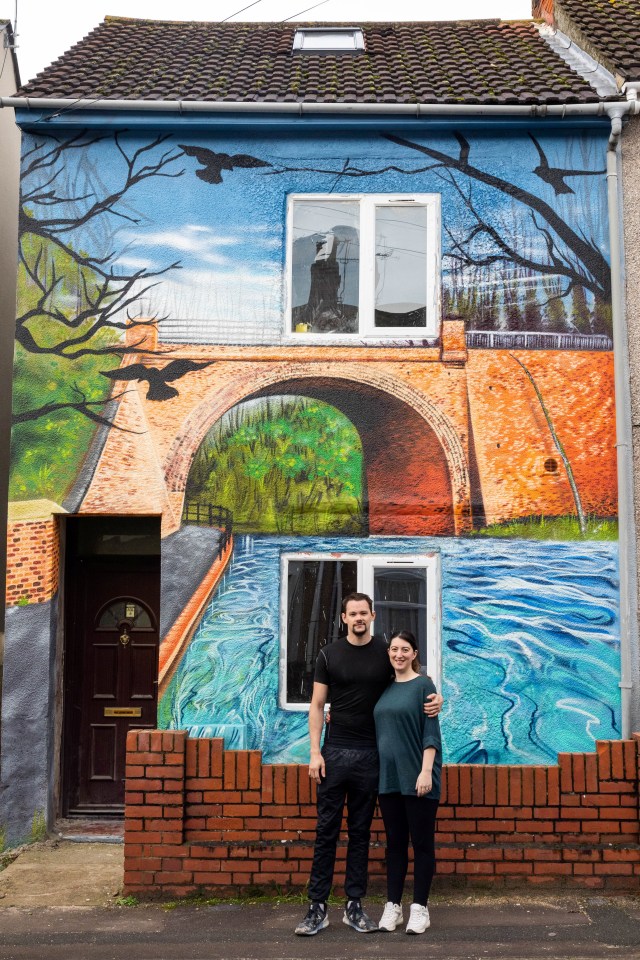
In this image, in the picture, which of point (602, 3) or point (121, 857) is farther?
point (602, 3)

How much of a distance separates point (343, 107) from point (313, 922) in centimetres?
631

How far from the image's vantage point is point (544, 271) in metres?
8.08

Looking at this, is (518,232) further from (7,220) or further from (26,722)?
(26,722)

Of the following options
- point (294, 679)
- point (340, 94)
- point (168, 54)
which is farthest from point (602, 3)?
point (294, 679)

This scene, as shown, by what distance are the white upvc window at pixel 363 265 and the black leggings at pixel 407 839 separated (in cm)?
407

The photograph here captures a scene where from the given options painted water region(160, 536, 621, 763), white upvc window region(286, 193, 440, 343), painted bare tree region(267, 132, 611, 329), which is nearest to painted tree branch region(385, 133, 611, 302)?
painted bare tree region(267, 132, 611, 329)

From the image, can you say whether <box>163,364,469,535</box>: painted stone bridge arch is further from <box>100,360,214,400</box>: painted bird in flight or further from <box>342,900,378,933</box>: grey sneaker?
<box>342,900,378,933</box>: grey sneaker

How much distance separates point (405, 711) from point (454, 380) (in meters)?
3.42

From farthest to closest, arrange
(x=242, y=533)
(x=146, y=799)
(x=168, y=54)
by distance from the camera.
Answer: (x=168, y=54)
(x=242, y=533)
(x=146, y=799)

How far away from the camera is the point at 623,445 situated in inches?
305

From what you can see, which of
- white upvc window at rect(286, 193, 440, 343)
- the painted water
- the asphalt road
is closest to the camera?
the asphalt road

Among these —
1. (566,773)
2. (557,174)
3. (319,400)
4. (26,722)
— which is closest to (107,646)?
(26,722)

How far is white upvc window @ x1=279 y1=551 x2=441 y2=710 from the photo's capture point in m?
7.75

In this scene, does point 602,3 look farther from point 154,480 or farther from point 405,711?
point 405,711
